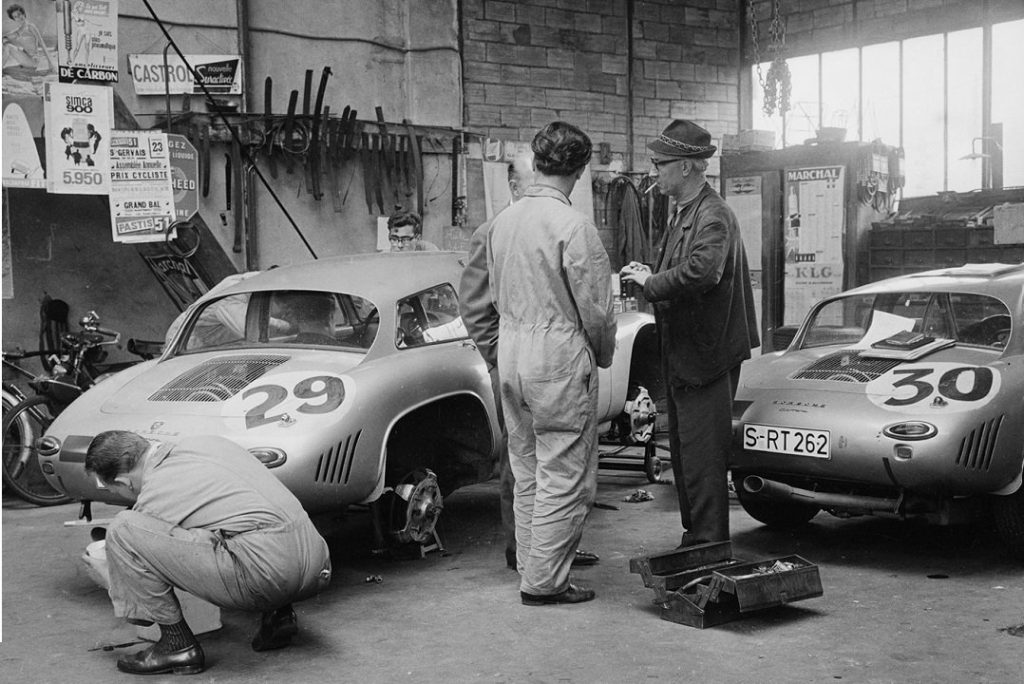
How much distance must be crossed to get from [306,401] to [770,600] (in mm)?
2242

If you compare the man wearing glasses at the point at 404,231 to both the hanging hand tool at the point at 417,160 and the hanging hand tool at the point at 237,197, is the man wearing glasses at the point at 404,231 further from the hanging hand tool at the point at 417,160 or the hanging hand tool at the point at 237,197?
the hanging hand tool at the point at 417,160

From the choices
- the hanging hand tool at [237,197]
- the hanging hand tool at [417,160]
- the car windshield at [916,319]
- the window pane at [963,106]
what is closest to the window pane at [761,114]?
the window pane at [963,106]

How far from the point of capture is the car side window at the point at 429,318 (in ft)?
19.8

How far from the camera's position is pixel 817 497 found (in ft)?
18.2

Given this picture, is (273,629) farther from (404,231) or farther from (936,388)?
(404,231)

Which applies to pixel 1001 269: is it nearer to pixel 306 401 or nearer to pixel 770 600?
pixel 770 600

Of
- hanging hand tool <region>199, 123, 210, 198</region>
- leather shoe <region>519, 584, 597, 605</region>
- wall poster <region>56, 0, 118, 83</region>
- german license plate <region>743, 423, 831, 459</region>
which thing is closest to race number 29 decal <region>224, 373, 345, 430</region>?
leather shoe <region>519, 584, 597, 605</region>

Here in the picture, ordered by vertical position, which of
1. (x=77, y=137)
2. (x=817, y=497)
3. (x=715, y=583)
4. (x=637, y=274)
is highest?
(x=77, y=137)

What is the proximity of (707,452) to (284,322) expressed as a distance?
240 cm

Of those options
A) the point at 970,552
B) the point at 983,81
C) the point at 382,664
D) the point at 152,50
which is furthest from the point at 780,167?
the point at 382,664

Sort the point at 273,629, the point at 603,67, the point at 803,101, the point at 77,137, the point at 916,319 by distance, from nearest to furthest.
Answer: the point at 273,629, the point at 916,319, the point at 77,137, the point at 603,67, the point at 803,101

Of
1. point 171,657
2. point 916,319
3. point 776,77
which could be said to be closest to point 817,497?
point 916,319

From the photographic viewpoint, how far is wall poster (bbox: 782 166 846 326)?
1252cm

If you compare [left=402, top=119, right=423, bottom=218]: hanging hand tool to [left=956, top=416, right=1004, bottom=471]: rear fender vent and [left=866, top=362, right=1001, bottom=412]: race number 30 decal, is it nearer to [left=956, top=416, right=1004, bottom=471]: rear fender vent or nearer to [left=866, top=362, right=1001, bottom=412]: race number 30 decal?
[left=866, top=362, right=1001, bottom=412]: race number 30 decal
